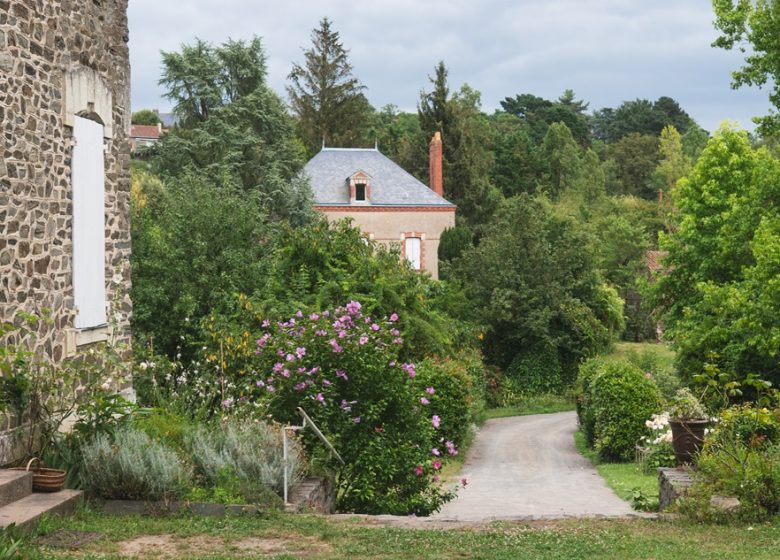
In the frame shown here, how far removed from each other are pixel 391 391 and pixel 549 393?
29.1m

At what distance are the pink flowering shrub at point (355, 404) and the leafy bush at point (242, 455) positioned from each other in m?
1.08

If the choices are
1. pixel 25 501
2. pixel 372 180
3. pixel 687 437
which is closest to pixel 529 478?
pixel 687 437

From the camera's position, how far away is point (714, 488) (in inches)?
339

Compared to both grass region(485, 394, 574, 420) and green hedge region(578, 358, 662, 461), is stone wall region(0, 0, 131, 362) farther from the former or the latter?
grass region(485, 394, 574, 420)

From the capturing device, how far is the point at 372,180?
4300 centimetres

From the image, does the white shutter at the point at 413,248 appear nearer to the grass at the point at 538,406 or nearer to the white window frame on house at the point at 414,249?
the white window frame on house at the point at 414,249

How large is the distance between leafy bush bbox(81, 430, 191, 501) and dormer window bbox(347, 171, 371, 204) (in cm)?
3393

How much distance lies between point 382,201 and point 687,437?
106ft

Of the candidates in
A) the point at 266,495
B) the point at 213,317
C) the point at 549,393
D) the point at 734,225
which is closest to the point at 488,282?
the point at 549,393

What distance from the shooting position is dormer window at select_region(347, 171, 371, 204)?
138 ft

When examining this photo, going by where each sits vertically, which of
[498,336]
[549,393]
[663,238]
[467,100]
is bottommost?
[549,393]

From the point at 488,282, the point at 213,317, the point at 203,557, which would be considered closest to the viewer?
the point at 203,557

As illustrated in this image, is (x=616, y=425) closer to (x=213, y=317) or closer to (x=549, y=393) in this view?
(x=213, y=317)

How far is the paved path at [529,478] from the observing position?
533 inches
